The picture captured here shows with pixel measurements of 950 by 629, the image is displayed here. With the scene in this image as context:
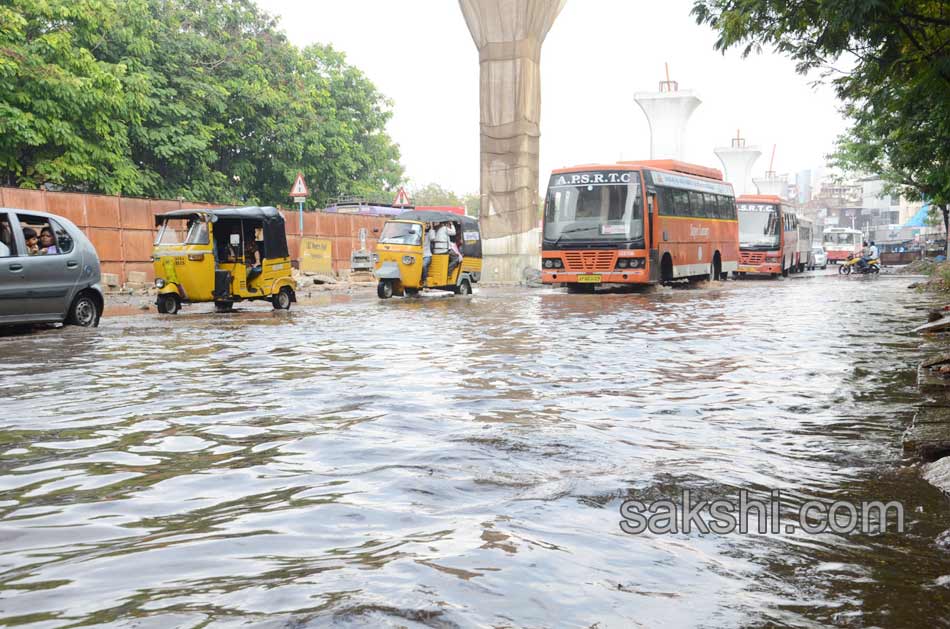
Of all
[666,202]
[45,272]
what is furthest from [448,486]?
[666,202]

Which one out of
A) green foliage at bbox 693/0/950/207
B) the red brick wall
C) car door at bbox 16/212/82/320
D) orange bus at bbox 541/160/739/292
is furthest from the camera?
orange bus at bbox 541/160/739/292

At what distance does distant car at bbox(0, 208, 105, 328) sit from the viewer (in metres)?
12.5

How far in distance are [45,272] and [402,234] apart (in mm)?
9940

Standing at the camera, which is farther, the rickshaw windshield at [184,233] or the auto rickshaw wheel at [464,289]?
the auto rickshaw wheel at [464,289]

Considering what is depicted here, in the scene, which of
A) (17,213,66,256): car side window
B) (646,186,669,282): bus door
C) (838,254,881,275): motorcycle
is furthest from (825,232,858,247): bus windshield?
(17,213,66,256): car side window

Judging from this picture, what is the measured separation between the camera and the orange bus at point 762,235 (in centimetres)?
3872

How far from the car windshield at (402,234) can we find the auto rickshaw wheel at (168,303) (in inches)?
220

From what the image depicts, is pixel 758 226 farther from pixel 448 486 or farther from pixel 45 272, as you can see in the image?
pixel 448 486

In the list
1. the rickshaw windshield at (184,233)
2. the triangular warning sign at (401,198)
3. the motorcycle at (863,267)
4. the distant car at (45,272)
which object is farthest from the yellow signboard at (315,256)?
the motorcycle at (863,267)

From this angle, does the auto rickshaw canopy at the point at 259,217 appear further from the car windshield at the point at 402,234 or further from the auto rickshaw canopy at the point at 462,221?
the auto rickshaw canopy at the point at 462,221

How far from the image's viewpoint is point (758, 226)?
129ft

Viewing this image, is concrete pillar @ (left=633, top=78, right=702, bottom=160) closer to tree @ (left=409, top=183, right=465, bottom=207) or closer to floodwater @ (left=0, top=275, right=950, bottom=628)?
tree @ (left=409, top=183, right=465, bottom=207)

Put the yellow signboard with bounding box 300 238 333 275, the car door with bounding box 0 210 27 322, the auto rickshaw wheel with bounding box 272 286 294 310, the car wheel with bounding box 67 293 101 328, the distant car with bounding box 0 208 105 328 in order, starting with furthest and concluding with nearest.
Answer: the yellow signboard with bounding box 300 238 333 275, the auto rickshaw wheel with bounding box 272 286 294 310, the car wheel with bounding box 67 293 101 328, the distant car with bounding box 0 208 105 328, the car door with bounding box 0 210 27 322

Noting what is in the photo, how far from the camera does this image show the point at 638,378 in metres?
8.34
